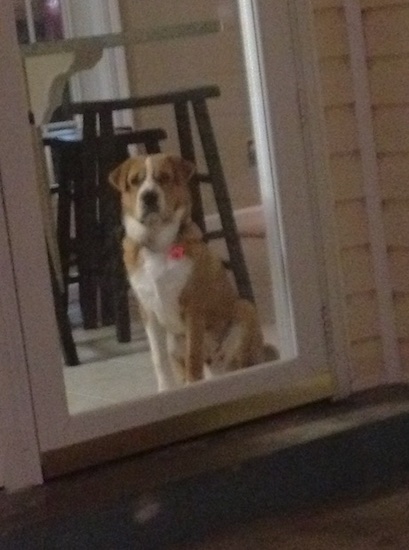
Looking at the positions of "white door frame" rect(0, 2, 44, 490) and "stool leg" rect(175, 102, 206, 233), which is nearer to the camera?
"white door frame" rect(0, 2, 44, 490)

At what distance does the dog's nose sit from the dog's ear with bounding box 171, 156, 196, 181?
0.08 metres

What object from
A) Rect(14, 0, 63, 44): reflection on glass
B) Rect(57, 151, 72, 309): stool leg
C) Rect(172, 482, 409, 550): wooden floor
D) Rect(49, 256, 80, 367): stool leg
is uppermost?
Rect(14, 0, 63, 44): reflection on glass

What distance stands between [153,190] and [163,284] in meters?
0.23

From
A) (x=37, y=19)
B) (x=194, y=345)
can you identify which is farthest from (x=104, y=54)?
(x=194, y=345)

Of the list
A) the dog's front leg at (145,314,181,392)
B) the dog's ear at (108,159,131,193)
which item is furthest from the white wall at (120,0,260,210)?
the dog's front leg at (145,314,181,392)

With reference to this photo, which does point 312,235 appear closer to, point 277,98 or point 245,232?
point 245,232

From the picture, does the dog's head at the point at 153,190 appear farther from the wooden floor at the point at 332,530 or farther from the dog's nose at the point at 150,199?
the wooden floor at the point at 332,530

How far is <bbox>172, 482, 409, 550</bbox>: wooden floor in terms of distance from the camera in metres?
2.35

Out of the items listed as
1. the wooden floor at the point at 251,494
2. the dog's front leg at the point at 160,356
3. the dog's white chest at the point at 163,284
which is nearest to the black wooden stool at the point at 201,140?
the dog's white chest at the point at 163,284

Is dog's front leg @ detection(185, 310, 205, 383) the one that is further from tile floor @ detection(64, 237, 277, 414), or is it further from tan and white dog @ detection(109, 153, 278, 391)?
tile floor @ detection(64, 237, 277, 414)

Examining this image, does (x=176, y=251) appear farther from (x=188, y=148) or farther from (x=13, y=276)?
(x=13, y=276)

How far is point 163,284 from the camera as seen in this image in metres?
2.64

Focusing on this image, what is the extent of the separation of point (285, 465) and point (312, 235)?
1.78 ft

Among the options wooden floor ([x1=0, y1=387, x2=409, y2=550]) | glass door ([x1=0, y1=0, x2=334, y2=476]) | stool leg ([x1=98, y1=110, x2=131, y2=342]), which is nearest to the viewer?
wooden floor ([x1=0, y1=387, x2=409, y2=550])
